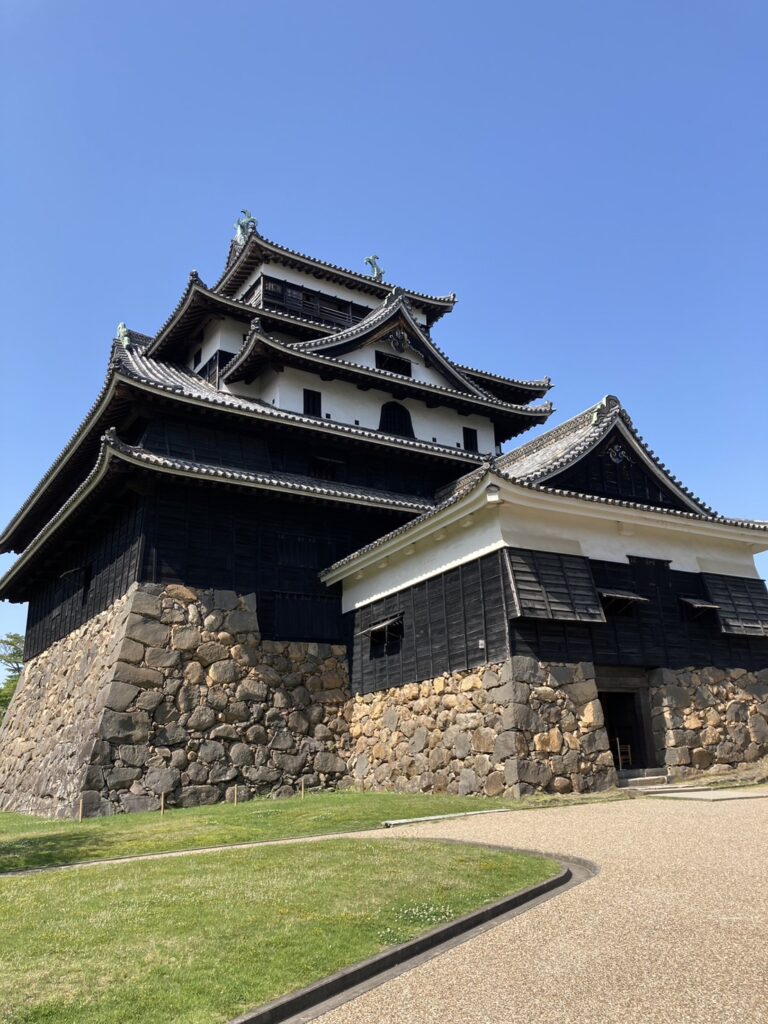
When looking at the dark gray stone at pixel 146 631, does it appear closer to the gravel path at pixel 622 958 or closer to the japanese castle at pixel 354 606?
the japanese castle at pixel 354 606

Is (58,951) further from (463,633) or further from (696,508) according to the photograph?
(696,508)

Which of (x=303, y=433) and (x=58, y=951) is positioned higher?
(x=303, y=433)

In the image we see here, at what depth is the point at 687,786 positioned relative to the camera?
15.1m

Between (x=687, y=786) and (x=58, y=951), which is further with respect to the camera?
(x=687, y=786)

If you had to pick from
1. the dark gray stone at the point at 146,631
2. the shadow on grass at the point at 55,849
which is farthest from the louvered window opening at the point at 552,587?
the dark gray stone at the point at 146,631

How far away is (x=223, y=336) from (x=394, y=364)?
20.8 feet

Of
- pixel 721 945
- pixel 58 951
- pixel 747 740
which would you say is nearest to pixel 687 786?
pixel 747 740

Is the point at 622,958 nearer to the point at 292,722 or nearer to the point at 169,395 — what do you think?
the point at 292,722

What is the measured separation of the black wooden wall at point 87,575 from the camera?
20125 millimetres

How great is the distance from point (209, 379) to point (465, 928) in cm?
2362

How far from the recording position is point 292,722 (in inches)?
778

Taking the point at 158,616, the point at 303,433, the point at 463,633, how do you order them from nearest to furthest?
the point at 463,633 → the point at 158,616 → the point at 303,433

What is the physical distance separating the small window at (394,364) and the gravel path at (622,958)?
2114 centimetres

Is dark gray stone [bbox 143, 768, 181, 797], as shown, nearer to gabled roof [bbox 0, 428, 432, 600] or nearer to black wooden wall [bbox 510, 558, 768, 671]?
gabled roof [bbox 0, 428, 432, 600]
